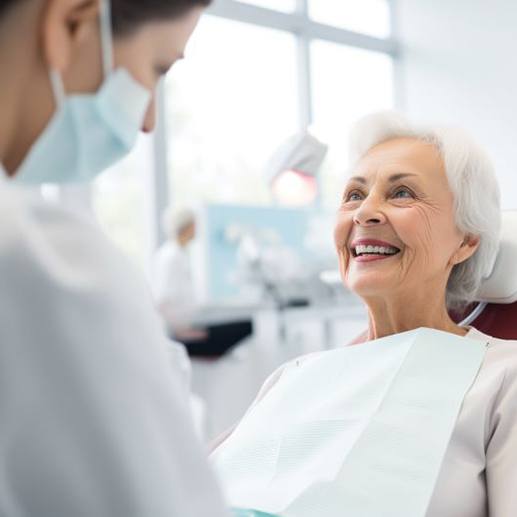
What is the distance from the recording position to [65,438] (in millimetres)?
527

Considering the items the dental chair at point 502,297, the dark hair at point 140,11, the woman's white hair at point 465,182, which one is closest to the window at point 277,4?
the woman's white hair at point 465,182

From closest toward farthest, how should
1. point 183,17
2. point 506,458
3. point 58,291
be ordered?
point 58,291 < point 183,17 < point 506,458

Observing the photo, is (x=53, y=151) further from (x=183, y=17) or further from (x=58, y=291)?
(x=58, y=291)

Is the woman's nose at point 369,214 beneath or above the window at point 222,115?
beneath

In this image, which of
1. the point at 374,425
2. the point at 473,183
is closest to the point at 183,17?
the point at 374,425

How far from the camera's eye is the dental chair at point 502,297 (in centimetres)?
162

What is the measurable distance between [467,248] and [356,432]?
473 mm

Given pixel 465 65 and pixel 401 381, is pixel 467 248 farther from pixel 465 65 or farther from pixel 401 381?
pixel 465 65

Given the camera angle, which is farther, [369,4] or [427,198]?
[369,4]

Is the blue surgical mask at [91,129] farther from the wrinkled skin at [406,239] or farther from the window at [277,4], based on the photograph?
the window at [277,4]

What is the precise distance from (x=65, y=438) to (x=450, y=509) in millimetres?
866

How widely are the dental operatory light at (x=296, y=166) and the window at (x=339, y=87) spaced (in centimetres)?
437

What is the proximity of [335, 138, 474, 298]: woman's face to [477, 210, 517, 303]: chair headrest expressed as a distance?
4.3 inches

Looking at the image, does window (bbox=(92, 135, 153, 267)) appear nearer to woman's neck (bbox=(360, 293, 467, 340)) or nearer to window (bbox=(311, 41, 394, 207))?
window (bbox=(311, 41, 394, 207))
